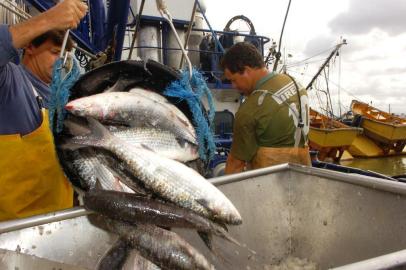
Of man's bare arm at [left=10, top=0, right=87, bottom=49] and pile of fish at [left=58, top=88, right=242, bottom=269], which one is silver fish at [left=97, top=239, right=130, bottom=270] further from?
man's bare arm at [left=10, top=0, right=87, bottom=49]

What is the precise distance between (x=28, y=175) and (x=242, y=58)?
7.01 feet

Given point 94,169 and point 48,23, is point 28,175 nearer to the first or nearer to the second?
point 94,169

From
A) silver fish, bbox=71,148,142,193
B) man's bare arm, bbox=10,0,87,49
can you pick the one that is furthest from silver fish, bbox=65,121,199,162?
man's bare arm, bbox=10,0,87,49

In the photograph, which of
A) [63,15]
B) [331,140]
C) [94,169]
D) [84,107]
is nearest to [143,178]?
[94,169]

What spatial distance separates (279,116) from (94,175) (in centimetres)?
201

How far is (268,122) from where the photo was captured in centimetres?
324

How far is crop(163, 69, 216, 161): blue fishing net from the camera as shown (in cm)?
167

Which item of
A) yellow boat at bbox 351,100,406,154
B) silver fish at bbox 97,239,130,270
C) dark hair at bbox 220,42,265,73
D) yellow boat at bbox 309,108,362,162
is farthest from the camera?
yellow boat at bbox 351,100,406,154

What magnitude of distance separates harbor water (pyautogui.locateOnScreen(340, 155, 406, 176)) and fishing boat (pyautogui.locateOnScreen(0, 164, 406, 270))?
1274 centimetres

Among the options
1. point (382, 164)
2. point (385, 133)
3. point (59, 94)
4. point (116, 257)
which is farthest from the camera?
point (385, 133)

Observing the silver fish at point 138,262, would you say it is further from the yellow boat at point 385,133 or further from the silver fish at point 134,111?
the yellow boat at point 385,133

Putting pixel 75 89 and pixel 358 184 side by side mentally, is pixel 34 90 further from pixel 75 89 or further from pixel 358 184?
pixel 358 184

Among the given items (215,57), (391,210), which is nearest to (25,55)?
(391,210)

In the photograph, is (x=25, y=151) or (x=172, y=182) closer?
(x=172, y=182)
